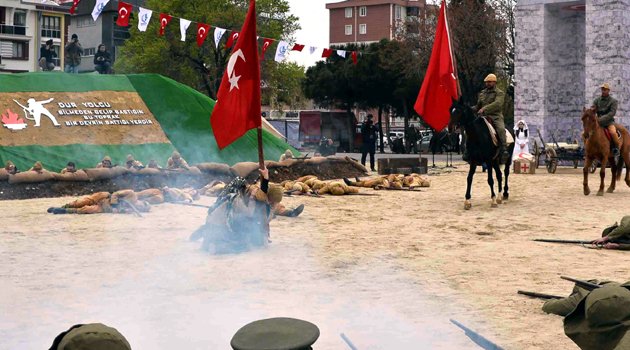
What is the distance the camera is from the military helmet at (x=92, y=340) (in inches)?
122

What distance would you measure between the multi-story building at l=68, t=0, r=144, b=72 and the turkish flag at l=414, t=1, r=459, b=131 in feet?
221

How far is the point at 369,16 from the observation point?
10488 cm

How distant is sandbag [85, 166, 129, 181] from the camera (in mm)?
19281

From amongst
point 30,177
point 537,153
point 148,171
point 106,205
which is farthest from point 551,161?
point 106,205

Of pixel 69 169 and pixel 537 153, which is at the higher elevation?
pixel 537 153

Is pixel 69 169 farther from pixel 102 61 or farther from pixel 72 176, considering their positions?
pixel 102 61

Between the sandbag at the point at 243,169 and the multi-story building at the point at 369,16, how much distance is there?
268ft

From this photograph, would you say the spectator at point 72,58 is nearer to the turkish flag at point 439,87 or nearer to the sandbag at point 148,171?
the sandbag at point 148,171

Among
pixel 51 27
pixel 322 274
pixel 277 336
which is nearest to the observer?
pixel 277 336

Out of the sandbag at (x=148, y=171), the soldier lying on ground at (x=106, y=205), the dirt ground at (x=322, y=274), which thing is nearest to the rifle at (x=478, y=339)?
the dirt ground at (x=322, y=274)

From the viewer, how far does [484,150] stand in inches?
647

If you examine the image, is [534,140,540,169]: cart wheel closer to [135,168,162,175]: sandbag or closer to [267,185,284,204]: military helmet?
[135,168,162,175]: sandbag

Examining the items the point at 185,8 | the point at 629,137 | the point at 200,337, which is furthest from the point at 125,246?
the point at 185,8

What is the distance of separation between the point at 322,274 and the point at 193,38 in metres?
46.7
